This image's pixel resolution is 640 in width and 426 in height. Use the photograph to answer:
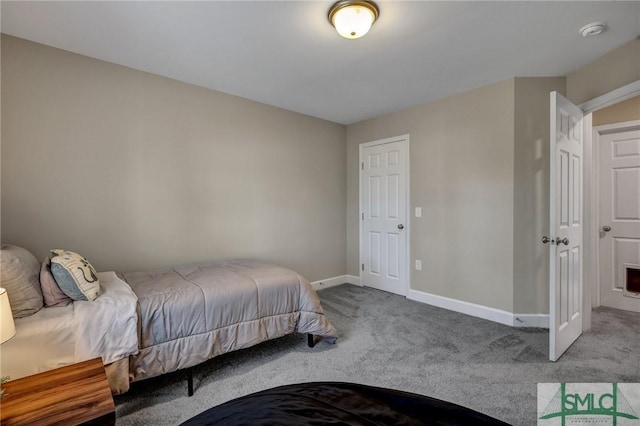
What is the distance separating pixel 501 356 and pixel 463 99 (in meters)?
2.55

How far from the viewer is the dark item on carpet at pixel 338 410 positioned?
813mm

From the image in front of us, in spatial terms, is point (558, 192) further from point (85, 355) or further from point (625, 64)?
point (85, 355)

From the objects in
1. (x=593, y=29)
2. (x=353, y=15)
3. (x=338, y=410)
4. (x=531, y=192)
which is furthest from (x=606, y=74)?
(x=338, y=410)

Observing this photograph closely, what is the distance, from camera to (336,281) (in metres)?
4.48

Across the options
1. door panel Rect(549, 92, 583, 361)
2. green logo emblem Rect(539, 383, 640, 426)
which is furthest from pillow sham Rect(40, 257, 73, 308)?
door panel Rect(549, 92, 583, 361)

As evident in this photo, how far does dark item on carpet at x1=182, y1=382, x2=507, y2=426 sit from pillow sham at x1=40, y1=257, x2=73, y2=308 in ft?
4.51

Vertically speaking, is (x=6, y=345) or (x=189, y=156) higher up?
(x=189, y=156)

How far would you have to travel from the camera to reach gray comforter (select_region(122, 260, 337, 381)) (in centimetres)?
182

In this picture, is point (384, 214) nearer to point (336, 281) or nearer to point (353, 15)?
point (336, 281)

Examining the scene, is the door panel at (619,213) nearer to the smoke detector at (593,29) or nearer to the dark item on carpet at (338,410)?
the smoke detector at (593,29)

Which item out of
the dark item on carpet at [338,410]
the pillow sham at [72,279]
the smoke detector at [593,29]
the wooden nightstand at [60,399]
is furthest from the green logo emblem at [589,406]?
the pillow sham at [72,279]

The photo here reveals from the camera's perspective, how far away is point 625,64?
2266mm

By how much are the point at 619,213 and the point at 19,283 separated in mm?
5273

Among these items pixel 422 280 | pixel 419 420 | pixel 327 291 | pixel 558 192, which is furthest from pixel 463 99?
pixel 419 420
